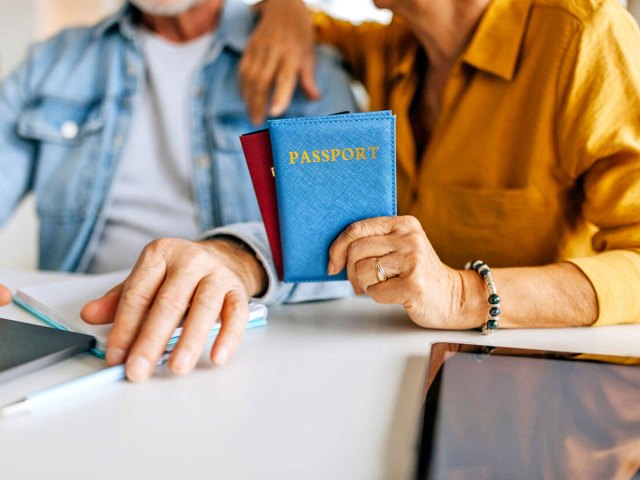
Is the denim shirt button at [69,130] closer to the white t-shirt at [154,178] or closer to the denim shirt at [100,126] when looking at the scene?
the denim shirt at [100,126]

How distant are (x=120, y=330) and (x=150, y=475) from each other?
0.21m

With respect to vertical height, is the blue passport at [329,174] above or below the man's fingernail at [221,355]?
above

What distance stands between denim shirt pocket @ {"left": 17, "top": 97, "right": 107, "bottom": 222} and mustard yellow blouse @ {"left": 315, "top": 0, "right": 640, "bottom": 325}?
0.66 metres

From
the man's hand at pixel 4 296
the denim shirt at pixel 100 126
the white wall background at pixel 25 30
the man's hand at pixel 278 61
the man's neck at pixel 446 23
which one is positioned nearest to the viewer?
the man's hand at pixel 4 296

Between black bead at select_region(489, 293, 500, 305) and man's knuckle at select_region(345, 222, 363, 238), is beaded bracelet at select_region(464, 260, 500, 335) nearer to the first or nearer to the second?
black bead at select_region(489, 293, 500, 305)

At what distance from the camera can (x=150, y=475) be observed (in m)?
0.45

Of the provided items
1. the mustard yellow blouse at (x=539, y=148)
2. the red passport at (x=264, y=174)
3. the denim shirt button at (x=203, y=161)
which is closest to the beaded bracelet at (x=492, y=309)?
the mustard yellow blouse at (x=539, y=148)

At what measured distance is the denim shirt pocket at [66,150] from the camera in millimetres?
1341

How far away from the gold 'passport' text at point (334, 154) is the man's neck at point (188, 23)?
85cm

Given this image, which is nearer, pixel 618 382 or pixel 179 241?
pixel 618 382

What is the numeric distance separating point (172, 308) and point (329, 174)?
225 millimetres

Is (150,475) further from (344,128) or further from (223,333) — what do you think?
(344,128)

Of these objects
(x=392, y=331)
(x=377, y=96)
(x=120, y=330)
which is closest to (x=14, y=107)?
(x=377, y=96)

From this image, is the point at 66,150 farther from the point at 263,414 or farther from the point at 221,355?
the point at 263,414
